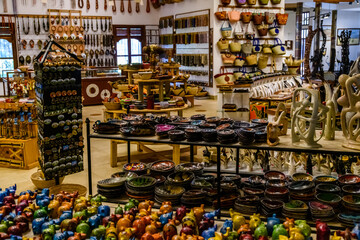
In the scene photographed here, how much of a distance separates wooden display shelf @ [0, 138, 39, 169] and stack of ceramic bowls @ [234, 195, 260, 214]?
3769mm

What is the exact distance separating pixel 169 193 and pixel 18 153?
341cm

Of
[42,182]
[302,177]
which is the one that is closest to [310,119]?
[302,177]

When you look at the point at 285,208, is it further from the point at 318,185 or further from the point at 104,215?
the point at 104,215

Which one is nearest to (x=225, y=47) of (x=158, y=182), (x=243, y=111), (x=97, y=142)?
(x=243, y=111)

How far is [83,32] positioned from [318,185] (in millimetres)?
13023

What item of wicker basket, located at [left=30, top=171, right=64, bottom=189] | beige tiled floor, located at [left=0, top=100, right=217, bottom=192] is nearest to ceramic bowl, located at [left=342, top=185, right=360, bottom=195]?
beige tiled floor, located at [left=0, top=100, right=217, bottom=192]

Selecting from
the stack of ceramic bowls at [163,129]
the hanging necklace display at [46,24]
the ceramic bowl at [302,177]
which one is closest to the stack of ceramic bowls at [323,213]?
the ceramic bowl at [302,177]

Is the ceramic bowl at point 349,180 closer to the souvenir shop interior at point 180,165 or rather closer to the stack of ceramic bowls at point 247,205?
the souvenir shop interior at point 180,165

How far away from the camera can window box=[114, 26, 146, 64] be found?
51.2 feet

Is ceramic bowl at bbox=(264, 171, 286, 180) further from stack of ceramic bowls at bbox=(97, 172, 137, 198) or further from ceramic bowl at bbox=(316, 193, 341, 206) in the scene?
stack of ceramic bowls at bbox=(97, 172, 137, 198)

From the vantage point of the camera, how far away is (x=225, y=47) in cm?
1206

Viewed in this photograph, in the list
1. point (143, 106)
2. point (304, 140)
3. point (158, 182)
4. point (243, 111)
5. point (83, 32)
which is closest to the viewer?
point (304, 140)

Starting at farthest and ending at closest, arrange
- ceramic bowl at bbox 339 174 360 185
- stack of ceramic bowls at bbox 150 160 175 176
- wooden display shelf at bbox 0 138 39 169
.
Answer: wooden display shelf at bbox 0 138 39 169 → stack of ceramic bowls at bbox 150 160 175 176 → ceramic bowl at bbox 339 174 360 185

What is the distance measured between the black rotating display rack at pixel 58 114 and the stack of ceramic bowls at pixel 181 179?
1.40 meters
